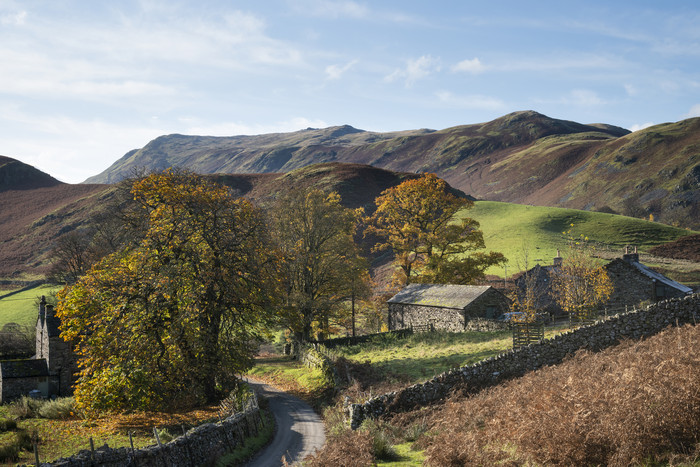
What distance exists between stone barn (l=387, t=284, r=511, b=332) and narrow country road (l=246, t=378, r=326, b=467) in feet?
56.5

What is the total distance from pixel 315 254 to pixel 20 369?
23.1 meters

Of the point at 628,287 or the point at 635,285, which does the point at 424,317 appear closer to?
the point at 628,287

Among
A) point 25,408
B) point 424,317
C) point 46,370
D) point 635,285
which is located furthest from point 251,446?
point 635,285

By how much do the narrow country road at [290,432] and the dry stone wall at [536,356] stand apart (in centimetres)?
232

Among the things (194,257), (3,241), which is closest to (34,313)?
(194,257)

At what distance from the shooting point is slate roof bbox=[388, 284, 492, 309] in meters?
42.8

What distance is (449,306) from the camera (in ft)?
140

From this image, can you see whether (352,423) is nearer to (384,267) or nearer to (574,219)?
(384,267)

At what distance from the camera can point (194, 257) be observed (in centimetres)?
2408

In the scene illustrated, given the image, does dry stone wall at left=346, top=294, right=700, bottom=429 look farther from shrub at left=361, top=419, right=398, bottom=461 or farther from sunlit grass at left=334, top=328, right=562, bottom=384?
shrub at left=361, top=419, right=398, bottom=461

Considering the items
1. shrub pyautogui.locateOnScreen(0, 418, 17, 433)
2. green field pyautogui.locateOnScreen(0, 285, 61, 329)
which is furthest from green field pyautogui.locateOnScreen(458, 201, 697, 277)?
green field pyautogui.locateOnScreen(0, 285, 61, 329)

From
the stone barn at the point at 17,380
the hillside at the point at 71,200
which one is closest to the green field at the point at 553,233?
the hillside at the point at 71,200

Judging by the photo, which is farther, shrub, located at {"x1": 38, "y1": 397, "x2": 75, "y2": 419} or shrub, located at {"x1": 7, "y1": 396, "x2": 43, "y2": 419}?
shrub, located at {"x1": 7, "y1": 396, "x2": 43, "y2": 419}

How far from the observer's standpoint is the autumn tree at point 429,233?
5100 cm
